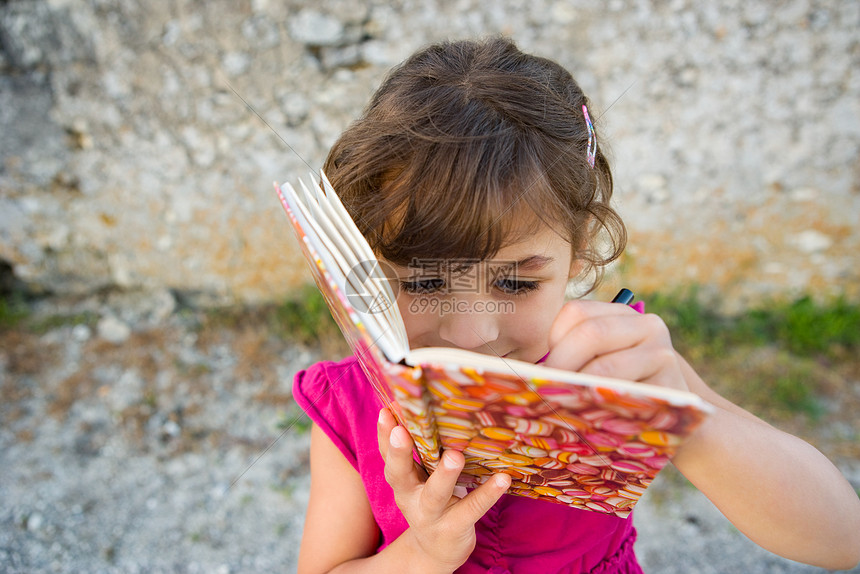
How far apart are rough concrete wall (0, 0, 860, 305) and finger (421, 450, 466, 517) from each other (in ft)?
6.91

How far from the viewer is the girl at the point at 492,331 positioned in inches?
33.6

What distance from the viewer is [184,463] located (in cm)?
240

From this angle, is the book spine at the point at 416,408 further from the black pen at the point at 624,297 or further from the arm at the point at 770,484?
the black pen at the point at 624,297

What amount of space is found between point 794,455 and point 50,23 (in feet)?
10.6

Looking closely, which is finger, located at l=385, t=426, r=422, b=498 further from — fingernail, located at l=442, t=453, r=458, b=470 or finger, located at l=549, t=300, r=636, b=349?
finger, located at l=549, t=300, r=636, b=349

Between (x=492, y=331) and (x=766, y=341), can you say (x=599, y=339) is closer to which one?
(x=492, y=331)

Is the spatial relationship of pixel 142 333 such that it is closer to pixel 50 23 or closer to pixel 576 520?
pixel 50 23

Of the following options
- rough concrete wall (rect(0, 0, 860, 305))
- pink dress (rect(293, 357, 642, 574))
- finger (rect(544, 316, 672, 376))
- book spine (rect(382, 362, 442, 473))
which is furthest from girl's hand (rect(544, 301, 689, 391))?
rough concrete wall (rect(0, 0, 860, 305))

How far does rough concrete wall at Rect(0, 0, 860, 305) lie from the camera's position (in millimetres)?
2471

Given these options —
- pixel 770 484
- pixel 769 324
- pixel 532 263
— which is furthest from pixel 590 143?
pixel 769 324

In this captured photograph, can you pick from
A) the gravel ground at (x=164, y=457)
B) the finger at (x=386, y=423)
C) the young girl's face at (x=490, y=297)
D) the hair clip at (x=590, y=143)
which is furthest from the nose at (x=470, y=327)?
the gravel ground at (x=164, y=457)

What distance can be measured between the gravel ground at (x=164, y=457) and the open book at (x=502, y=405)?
1.53 metres

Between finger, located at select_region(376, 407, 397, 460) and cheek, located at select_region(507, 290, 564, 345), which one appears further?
cheek, located at select_region(507, 290, 564, 345)

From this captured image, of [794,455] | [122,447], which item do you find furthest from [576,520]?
[122,447]
